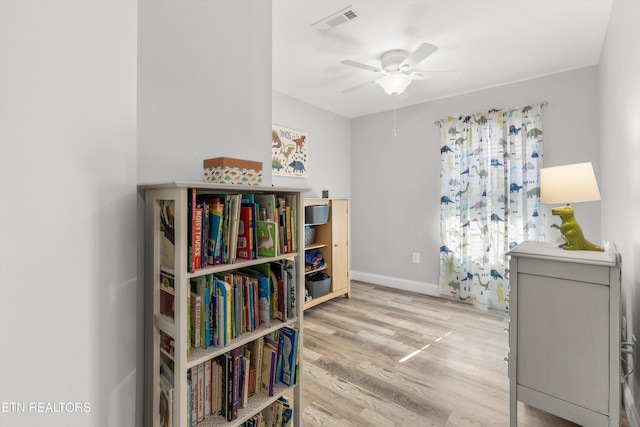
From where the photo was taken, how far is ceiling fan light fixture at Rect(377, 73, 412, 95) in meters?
2.62

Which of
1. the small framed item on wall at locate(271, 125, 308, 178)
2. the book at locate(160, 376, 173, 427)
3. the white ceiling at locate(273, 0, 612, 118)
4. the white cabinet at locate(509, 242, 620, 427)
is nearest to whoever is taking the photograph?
the book at locate(160, 376, 173, 427)

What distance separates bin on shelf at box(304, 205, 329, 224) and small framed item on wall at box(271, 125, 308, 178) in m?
0.57

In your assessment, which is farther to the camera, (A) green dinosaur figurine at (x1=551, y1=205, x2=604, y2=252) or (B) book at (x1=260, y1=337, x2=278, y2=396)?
(A) green dinosaur figurine at (x1=551, y1=205, x2=604, y2=252)

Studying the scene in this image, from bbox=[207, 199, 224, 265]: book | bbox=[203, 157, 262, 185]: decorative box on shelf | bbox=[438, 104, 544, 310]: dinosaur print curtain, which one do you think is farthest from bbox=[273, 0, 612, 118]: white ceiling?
bbox=[207, 199, 224, 265]: book

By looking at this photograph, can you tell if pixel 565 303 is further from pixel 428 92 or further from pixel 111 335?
pixel 428 92

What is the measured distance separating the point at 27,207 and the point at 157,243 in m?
0.39

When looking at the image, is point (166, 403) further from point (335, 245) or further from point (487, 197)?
point (487, 197)

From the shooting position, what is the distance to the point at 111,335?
1.12 metres

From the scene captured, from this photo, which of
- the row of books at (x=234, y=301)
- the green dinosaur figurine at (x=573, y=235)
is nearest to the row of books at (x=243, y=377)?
the row of books at (x=234, y=301)

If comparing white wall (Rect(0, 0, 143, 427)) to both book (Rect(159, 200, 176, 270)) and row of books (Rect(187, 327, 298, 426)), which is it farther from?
row of books (Rect(187, 327, 298, 426))

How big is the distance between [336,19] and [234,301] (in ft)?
6.49

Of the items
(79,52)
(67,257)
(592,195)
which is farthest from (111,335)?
(592,195)

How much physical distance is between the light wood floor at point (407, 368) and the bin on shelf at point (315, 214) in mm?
1015

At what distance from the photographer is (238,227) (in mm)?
1249
